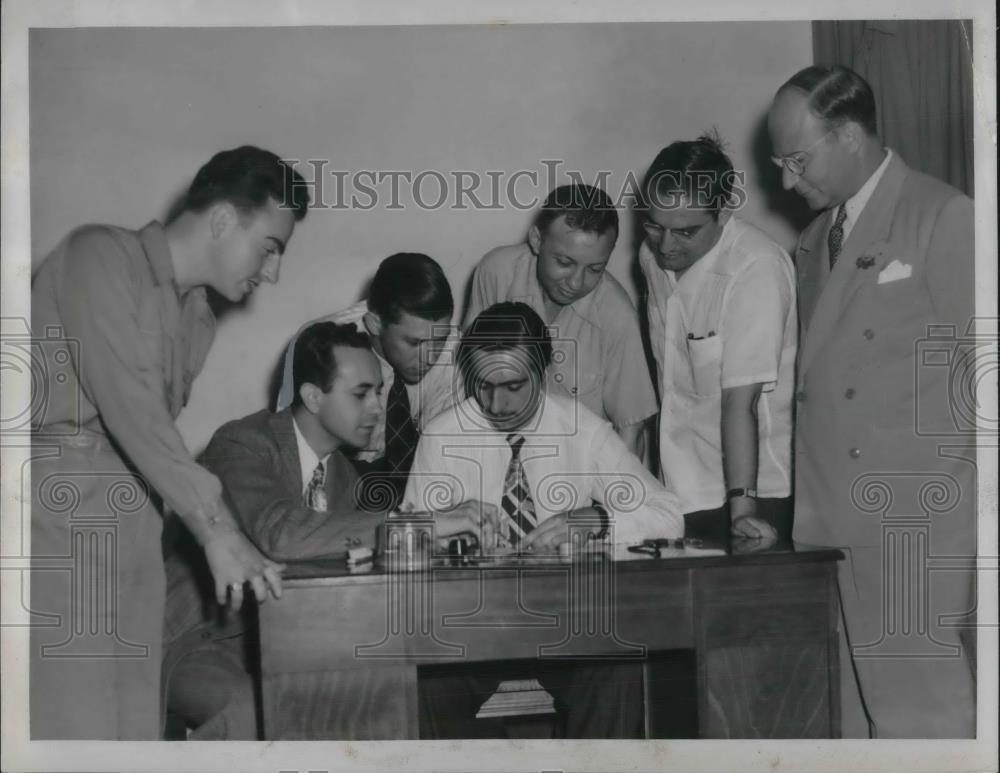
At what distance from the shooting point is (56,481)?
3193 mm

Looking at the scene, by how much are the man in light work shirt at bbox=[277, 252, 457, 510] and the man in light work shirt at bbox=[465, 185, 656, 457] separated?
11 centimetres

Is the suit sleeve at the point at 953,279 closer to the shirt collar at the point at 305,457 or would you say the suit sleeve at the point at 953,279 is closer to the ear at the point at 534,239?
the ear at the point at 534,239

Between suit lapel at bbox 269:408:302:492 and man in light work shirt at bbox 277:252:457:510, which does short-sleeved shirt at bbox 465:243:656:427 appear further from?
suit lapel at bbox 269:408:302:492

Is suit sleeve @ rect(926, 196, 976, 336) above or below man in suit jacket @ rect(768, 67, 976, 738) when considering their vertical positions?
above

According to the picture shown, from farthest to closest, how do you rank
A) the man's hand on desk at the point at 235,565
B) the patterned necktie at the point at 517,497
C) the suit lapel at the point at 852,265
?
1. the suit lapel at the point at 852,265
2. the patterned necktie at the point at 517,497
3. the man's hand on desk at the point at 235,565

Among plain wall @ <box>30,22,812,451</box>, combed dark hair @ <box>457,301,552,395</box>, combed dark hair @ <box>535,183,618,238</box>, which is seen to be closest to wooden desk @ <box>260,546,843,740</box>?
combed dark hair @ <box>457,301,552,395</box>

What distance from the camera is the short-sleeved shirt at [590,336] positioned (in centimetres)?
331

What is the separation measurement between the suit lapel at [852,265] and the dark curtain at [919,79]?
0.28 ft

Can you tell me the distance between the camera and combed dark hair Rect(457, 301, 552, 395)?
10.8ft

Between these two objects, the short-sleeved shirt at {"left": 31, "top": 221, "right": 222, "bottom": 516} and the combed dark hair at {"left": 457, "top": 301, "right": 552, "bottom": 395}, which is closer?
the short-sleeved shirt at {"left": 31, "top": 221, "right": 222, "bottom": 516}

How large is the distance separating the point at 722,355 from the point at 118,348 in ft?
5.51

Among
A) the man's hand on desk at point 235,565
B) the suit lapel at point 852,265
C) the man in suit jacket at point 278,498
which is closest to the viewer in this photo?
the man's hand on desk at point 235,565

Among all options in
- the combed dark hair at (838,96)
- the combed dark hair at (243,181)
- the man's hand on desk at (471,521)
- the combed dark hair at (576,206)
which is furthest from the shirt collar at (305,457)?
the combed dark hair at (838,96)

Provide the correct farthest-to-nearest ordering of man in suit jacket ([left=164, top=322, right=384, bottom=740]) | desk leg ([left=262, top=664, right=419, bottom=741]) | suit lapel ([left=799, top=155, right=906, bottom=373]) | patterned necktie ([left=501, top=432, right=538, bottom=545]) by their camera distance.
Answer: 1. suit lapel ([left=799, top=155, right=906, bottom=373])
2. patterned necktie ([left=501, top=432, right=538, bottom=545])
3. man in suit jacket ([left=164, top=322, right=384, bottom=740])
4. desk leg ([left=262, top=664, right=419, bottom=741])
